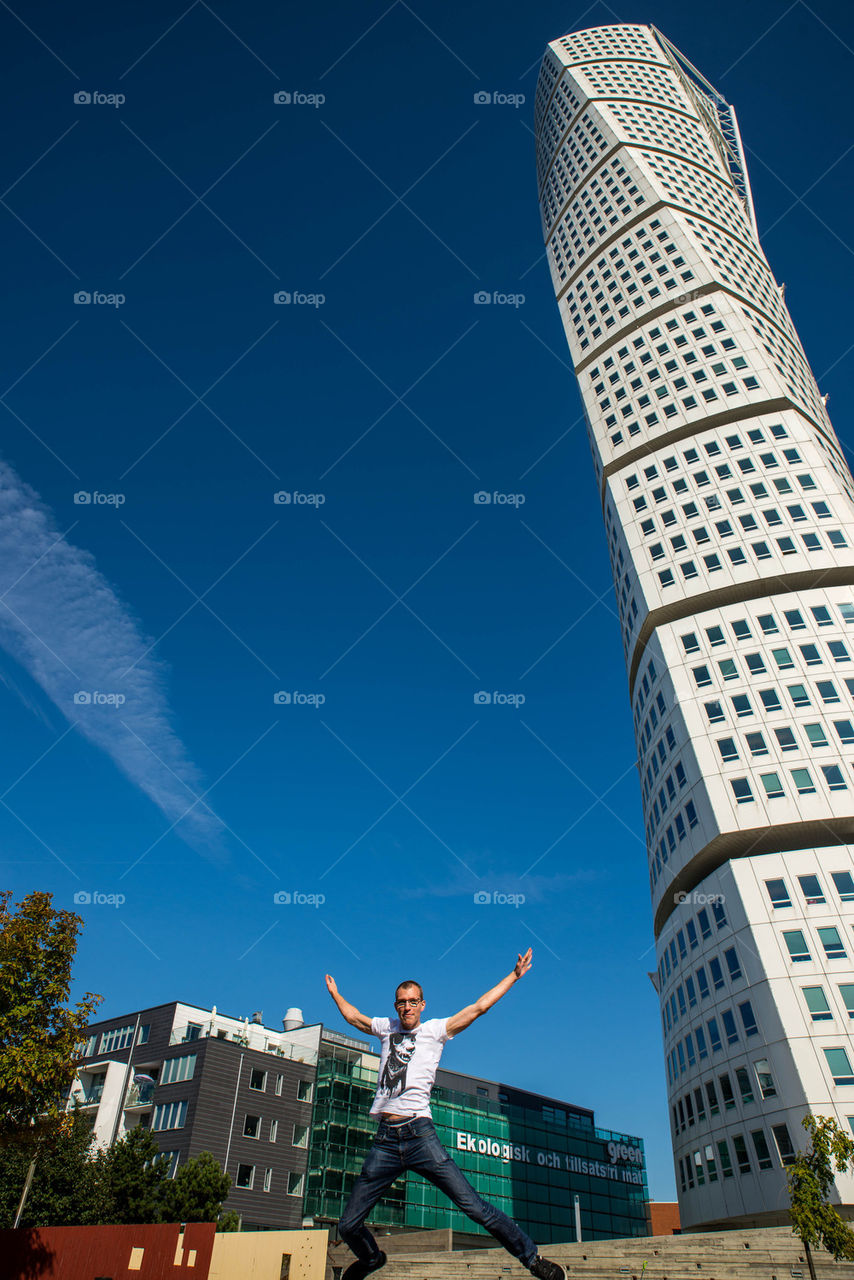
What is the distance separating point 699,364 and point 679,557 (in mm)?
19195

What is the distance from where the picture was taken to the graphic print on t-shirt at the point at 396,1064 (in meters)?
5.80

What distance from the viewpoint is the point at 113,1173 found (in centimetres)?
3722

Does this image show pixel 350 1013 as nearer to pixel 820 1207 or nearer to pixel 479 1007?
pixel 479 1007

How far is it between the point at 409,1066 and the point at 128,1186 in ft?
134

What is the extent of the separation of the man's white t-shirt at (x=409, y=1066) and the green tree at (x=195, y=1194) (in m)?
37.3

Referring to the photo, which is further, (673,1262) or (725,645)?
(725,645)

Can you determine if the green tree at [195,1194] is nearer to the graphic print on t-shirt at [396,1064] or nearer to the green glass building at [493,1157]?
the green glass building at [493,1157]

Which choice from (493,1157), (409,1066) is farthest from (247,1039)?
(409,1066)

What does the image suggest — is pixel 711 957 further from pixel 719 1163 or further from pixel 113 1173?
pixel 113 1173

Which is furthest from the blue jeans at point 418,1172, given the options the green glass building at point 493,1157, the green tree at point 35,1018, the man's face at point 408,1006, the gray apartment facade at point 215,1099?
the green glass building at point 493,1157

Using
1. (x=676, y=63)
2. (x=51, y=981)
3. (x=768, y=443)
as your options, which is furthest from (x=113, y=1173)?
(x=676, y=63)

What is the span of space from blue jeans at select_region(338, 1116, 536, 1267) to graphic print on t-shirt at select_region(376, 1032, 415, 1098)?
214mm

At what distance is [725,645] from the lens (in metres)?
50.0

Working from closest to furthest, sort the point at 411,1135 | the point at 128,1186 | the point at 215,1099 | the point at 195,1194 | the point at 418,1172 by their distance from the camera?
the point at 418,1172
the point at 411,1135
the point at 195,1194
the point at 128,1186
the point at 215,1099
